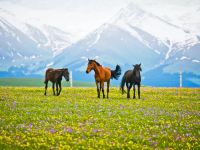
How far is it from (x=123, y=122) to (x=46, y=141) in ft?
19.8

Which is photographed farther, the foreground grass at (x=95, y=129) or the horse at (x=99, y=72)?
the horse at (x=99, y=72)

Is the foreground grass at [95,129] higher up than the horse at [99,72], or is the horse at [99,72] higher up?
the horse at [99,72]

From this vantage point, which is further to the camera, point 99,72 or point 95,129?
point 99,72

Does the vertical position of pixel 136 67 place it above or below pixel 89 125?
above

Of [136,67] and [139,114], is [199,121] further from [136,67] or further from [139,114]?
[136,67]

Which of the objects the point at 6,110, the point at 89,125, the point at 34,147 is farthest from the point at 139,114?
the point at 34,147

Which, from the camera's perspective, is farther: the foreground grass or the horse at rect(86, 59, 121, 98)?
the horse at rect(86, 59, 121, 98)

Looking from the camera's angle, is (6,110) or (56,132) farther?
(6,110)

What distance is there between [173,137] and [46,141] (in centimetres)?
527

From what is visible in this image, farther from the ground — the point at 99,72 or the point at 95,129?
the point at 99,72

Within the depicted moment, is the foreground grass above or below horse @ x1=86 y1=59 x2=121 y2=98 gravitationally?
below

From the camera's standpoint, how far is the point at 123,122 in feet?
67.8

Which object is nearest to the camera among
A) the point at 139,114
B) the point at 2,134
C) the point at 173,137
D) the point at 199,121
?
the point at 2,134

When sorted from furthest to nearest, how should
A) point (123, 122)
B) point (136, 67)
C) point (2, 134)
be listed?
point (136, 67)
point (123, 122)
point (2, 134)
